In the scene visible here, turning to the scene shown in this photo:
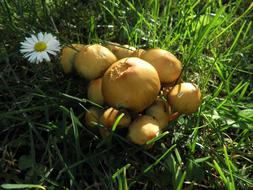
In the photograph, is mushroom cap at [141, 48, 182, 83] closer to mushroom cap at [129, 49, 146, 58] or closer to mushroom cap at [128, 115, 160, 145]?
mushroom cap at [129, 49, 146, 58]

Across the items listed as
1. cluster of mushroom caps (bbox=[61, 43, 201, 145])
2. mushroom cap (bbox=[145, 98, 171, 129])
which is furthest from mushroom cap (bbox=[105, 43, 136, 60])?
mushroom cap (bbox=[145, 98, 171, 129])

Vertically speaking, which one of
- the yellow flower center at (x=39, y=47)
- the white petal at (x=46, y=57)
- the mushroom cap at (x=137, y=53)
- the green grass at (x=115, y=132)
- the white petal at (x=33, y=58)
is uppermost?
the mushroom cap at (x=137, y=53)

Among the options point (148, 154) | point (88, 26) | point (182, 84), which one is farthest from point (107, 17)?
point (148, 154)

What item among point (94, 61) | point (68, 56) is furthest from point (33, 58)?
point (94, 61)

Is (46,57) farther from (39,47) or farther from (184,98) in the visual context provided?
(184,98)

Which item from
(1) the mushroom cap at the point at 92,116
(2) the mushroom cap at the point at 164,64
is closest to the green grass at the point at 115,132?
(1) the mushroom cap at the point at 92,116

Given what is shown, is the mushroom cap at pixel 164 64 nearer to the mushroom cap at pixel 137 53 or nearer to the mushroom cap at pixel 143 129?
the mushroom cap at pixel 137 53
